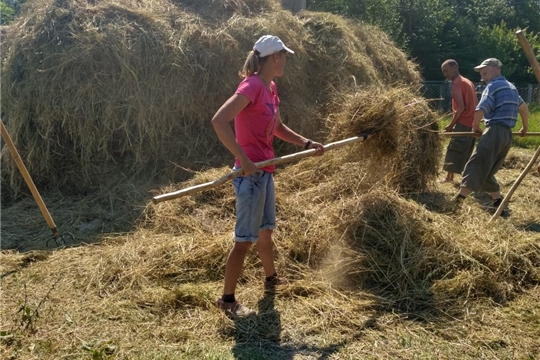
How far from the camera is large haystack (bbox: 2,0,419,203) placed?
7133 mm

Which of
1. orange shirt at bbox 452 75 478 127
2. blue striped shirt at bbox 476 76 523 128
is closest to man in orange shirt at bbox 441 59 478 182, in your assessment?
orange shirt at bbox 452 75 478 127

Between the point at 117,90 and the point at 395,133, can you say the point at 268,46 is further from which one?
the point at 117,90

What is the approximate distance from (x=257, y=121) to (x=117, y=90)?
390cm

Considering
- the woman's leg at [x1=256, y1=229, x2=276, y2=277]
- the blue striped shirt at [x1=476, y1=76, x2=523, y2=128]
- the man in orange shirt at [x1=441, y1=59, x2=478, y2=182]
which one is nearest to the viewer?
the woman's leg at [x1=256, y1=229, x2=276, y2=277]

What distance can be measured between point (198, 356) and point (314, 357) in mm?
699

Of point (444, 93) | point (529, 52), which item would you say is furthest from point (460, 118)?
point (444, 93)

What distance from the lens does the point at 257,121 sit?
12.5 feet

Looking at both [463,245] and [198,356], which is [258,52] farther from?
[463,245]

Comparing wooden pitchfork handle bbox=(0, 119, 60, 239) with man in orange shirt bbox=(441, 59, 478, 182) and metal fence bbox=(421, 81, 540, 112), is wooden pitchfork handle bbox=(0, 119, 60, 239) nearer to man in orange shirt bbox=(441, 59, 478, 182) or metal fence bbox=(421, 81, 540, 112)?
man in orange shirt bbox=(441, 59, 478, 182)

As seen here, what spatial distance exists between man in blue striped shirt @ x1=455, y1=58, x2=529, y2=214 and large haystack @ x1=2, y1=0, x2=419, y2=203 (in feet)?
6.14

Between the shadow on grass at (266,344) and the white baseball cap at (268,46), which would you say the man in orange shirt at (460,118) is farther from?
the shadow on grass at (266,344)

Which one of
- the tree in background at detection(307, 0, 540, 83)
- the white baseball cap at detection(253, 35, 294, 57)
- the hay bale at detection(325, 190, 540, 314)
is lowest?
the hay bale at detection(325, 190, 540, 314)

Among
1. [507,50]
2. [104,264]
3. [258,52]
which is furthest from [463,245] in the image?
[507,50]

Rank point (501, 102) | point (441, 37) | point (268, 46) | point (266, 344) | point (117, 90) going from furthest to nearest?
point (441, 37) < point (117, 90) < point (501, 102) < point (268, 46) < point (266, 344)
